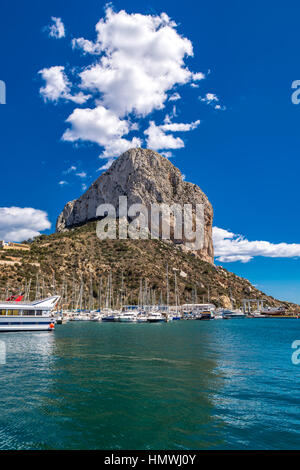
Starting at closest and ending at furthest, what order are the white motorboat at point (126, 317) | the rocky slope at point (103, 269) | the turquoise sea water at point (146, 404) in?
the turquoise sea water at point (146, 404) → the white motorboat at point (126, 317) → the rocky slope at point (103, 269)

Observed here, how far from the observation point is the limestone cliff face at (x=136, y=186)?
180 meters

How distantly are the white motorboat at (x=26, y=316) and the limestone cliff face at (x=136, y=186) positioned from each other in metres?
127

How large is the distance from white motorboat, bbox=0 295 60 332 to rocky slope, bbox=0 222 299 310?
135 ft

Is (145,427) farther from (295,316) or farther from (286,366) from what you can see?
(295,316)

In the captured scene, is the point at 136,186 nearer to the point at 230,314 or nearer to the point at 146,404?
the point at 230,314

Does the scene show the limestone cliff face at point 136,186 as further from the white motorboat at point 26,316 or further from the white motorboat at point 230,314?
the white motorboat at point 26,316

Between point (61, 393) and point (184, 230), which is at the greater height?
point (184, 230)

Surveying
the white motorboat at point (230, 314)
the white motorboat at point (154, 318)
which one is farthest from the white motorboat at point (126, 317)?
the white motorboat at point (230, 314)

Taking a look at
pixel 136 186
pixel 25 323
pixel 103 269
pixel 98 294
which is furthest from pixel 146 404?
pixel 136 186

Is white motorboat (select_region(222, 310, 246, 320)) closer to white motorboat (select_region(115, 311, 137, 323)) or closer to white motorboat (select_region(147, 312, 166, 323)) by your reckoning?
white motorboat (select_region(147, 312, 166, 323))

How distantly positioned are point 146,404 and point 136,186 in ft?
546
